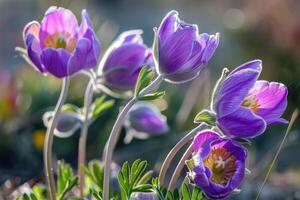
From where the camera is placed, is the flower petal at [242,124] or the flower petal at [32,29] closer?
the flower petal at [242,124]

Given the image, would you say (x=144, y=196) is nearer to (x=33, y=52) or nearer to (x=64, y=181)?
(x=64, y=181)

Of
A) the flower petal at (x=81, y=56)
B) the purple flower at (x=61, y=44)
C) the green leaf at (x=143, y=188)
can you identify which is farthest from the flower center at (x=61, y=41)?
the green leaf at (x=143, y=188)

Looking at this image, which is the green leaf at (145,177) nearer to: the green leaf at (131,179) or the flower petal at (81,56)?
the green leaf at (131,179)

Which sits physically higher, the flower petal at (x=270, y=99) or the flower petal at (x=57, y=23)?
the flower petal at (x=57, y=23)

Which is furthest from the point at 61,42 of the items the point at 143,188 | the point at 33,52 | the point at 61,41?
the point at 143,188

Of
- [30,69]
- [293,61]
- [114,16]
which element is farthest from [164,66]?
[114,16]

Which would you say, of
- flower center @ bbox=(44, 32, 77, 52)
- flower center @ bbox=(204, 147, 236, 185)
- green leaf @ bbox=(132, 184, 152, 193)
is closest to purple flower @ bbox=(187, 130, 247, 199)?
flower center @ bbox=(204, 147, 236, 185)

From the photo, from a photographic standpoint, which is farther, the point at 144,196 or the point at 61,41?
the point at 61,41
